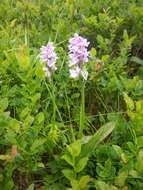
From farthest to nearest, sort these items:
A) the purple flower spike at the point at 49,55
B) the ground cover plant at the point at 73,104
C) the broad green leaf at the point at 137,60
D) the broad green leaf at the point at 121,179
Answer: the broad green leaf at the point at 137,60, the purple flower spike at the point at 49,55, the ground cover plant at the point at 73,104, the broad green leaf at the point at 121,179

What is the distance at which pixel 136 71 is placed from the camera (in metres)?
2.54

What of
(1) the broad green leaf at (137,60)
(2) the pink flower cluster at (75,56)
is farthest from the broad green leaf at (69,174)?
(1) the broad green leaf at (137,60)

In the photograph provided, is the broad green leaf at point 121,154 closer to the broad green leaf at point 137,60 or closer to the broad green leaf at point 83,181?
the broad green leaf at point 83,181

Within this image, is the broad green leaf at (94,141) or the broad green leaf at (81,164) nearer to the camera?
the broad green leaf at (81,164)

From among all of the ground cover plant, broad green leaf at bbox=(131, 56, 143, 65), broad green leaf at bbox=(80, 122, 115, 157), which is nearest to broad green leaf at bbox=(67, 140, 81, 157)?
the ground cover plant

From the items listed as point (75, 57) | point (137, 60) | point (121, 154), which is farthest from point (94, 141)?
point (137, 60)

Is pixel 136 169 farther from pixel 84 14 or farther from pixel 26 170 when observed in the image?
pixel 84 14

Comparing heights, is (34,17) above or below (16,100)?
above

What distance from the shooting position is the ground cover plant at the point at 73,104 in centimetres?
166

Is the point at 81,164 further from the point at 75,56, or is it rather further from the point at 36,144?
the point at 75,56

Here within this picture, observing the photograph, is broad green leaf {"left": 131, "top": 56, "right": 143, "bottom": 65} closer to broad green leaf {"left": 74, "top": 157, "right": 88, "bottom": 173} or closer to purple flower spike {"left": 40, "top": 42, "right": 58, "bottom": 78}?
purple flower spike {"left": 40, "top": 42, "right": 58, "bottom": 78}

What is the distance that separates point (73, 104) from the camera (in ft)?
7.02

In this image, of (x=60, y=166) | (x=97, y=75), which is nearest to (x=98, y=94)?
(x=97, y=75)

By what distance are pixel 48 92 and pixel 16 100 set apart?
22cm
